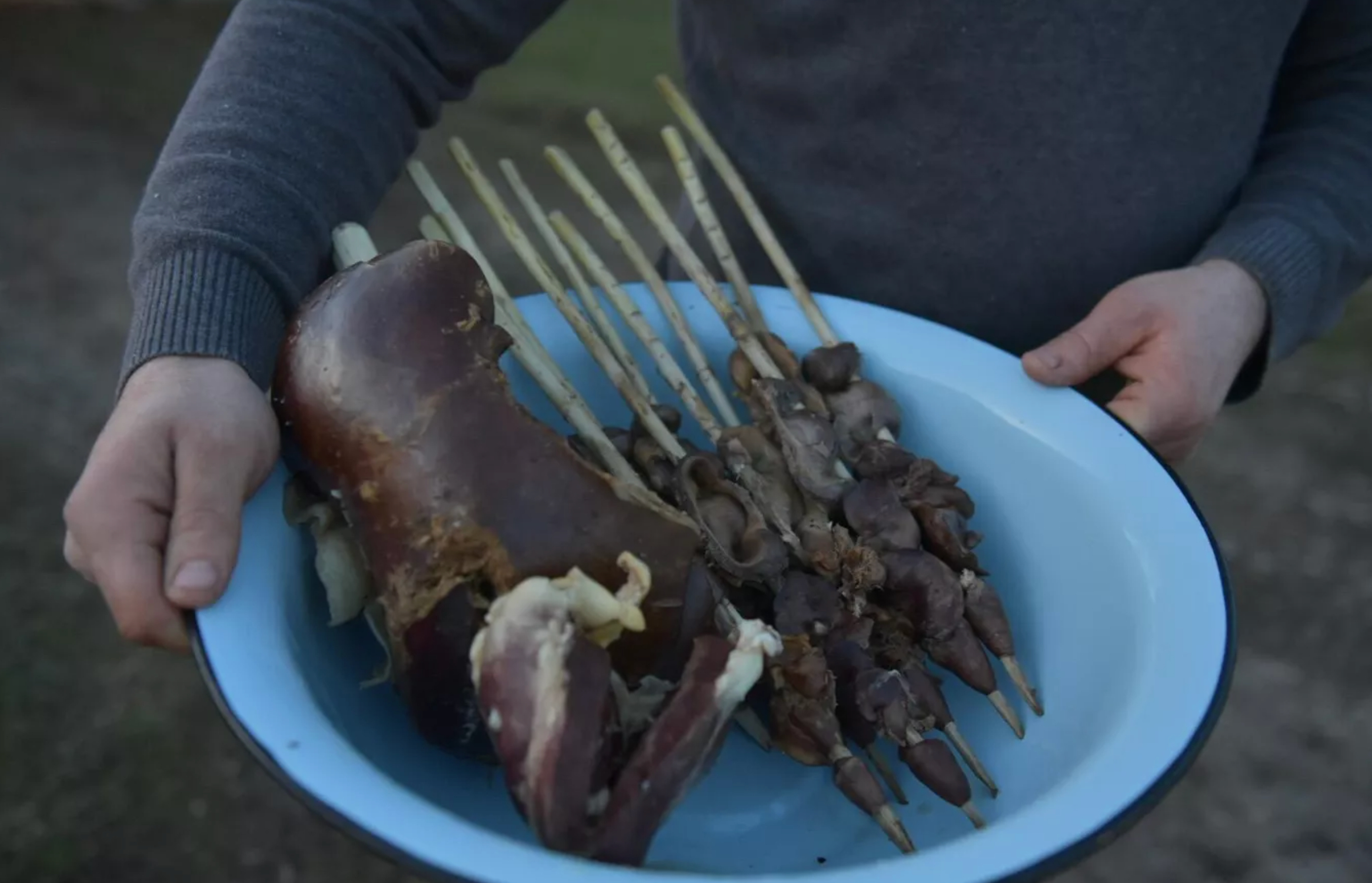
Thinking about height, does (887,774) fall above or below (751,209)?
below

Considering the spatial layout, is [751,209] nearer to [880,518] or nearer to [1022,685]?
[880,518]

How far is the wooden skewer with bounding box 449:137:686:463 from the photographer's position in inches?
45.0

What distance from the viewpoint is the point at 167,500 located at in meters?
0.90

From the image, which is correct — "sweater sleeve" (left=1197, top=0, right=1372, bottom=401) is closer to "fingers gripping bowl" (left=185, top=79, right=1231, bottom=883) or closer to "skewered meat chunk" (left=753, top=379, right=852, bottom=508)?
"fingers gripping bowl" (left=185, top=79, right=1231, bottom=883)

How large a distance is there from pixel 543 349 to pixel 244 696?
0.50m

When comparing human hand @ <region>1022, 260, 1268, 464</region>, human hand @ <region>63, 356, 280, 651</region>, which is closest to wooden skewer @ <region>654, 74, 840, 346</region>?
human hand @ <region>1022, 260, 1268, 464</region>

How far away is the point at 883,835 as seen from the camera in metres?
0.99

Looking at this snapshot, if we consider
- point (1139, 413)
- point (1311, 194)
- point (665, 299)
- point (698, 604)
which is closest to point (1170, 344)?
point (1139, 413)

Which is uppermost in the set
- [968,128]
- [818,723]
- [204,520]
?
[968,128]

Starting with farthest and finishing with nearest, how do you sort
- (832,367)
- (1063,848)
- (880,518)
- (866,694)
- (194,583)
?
1. (832,367)
2. (880,518)
3. (866,694)
4. (194,583)
5. (1063,848)

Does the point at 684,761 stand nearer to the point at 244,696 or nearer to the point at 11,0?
the point at 244,696

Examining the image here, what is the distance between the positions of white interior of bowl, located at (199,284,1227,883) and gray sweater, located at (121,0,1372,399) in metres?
0.19

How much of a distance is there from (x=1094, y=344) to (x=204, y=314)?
0.84 m

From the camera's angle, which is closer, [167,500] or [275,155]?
[167,500]
